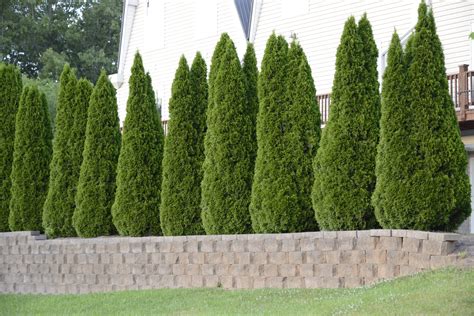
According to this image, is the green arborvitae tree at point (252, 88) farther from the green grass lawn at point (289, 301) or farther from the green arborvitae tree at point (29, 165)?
the green arborvitae tree at point (29, 165)

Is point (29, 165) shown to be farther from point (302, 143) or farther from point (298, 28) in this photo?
point (298, 28)

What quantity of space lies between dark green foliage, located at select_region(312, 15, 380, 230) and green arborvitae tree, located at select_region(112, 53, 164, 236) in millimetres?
4359

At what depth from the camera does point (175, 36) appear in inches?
1143

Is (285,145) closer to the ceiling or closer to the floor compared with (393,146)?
closer to the ceiling

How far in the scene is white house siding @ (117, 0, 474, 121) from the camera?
2214 centimetres

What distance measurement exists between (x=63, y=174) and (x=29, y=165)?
48.6 inches

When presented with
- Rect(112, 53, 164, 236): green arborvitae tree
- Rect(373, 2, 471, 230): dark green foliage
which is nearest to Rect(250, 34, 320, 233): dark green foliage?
Rect(373, 2, 471, 230): dark green foliage

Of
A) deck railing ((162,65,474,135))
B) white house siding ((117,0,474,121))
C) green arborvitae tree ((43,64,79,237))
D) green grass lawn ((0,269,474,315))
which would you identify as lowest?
green grass lawn ((0,269,474,315))

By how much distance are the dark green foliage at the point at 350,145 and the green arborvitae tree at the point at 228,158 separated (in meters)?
1.95

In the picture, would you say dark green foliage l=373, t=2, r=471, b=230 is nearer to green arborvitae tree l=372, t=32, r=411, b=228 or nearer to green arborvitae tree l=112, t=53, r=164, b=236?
green arborvitae tree l=372, t=32, r=411, b=228

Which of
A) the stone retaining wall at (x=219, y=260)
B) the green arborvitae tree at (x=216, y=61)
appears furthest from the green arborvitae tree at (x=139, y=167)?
the green arborvitae tree at (x=216, y=61)

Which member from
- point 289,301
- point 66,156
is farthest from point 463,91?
point 289,301

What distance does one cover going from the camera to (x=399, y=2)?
76.3 ft

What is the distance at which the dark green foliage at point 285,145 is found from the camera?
14.9 meters
